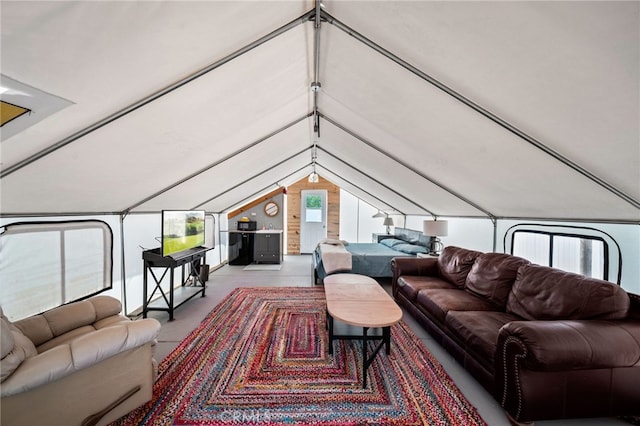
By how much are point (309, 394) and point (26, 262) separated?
8.58 feet

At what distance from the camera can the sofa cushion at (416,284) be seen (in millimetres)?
3189

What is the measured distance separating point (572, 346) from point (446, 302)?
1132 millimetres

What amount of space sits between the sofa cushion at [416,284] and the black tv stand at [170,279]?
121 inches

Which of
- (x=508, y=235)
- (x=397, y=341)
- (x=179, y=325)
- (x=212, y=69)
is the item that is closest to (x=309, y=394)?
(x=397, y=341)

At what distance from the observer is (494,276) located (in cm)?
267

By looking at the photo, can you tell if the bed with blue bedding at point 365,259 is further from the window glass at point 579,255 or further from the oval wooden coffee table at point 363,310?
the window glass at point 579,255

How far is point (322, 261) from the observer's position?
4430 mm

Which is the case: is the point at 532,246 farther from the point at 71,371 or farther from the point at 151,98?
the point at 71,371

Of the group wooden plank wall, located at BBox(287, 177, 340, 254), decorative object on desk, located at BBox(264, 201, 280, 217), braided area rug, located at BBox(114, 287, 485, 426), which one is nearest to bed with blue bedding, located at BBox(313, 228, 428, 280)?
braided area rug, located at BBox(114, 287, 485, 426)

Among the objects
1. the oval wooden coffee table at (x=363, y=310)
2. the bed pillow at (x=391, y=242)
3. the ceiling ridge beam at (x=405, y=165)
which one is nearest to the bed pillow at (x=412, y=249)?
the bed pillow at (x=391, y=242)

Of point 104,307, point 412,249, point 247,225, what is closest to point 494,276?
point 412,249

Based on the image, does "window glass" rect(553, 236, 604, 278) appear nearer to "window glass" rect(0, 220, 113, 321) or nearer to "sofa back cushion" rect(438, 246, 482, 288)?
"sofa back cushion" rect(438, 246, 482, 288)

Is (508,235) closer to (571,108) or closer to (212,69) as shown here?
(571,108)

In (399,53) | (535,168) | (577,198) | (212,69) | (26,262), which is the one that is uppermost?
(399,53)
